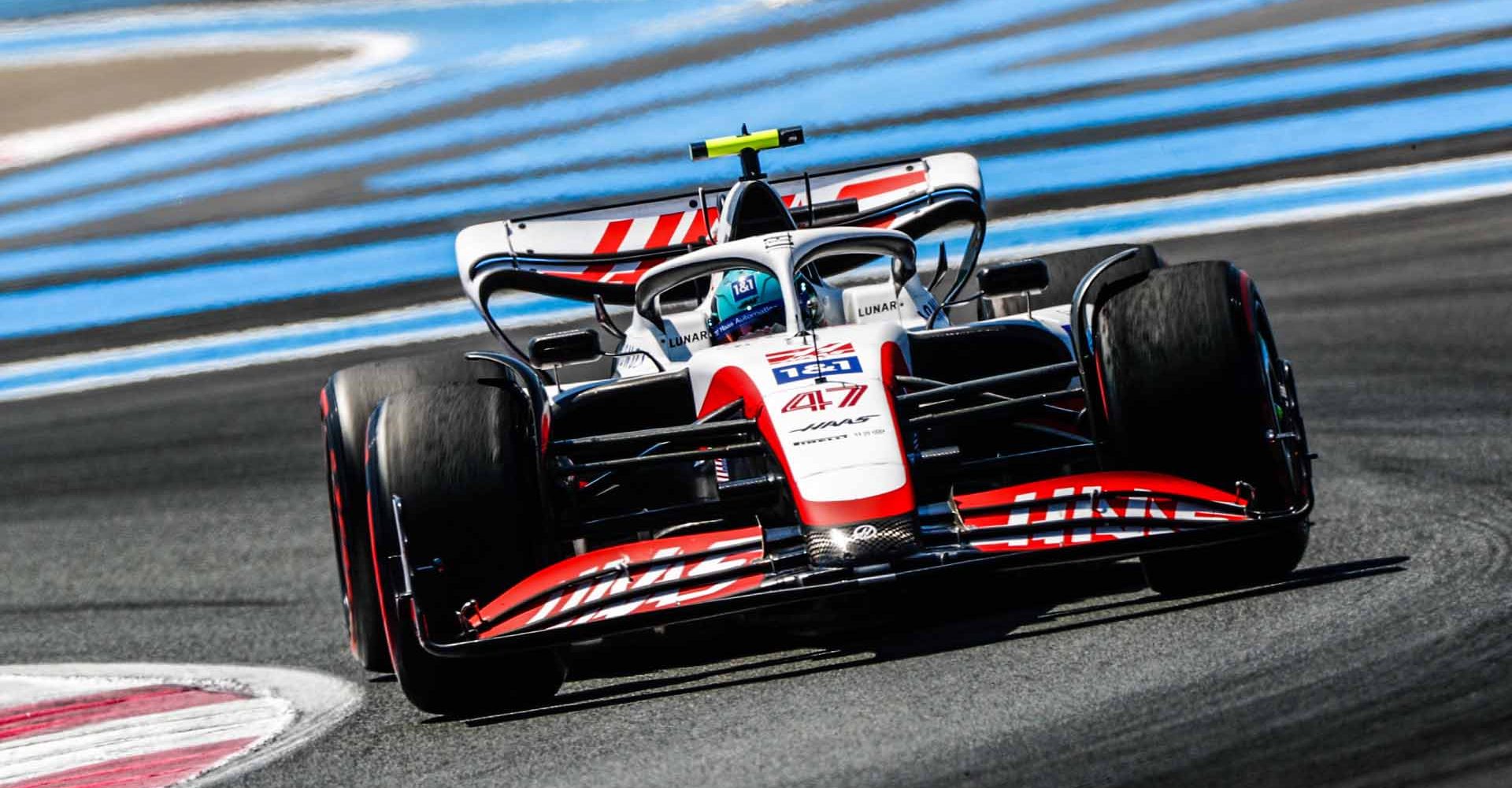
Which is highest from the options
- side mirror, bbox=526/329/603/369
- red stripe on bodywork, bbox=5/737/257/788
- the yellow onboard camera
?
the yellow onboard camera

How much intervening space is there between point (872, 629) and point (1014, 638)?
0.64m

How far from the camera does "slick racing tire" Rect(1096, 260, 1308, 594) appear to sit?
565 cm

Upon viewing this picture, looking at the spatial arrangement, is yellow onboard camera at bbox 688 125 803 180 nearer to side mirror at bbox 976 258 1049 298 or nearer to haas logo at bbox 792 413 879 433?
side mirror at bbox 976 258 1049 298

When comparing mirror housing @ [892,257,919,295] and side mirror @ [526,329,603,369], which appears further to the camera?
mirror housing @ [892,257,919,295]

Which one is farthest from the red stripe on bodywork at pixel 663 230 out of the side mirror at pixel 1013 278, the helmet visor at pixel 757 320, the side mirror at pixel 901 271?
the side mirror at pixel 1013 278

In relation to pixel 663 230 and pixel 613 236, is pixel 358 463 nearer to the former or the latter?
pixel 613 236

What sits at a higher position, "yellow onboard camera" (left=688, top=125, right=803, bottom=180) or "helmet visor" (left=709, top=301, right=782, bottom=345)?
"yellow onboard camera" (left=688, top=125, right=803, bottom=180)

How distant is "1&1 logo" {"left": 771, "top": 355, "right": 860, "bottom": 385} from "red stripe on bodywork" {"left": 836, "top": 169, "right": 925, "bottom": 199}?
2.83m

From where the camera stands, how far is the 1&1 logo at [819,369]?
621cm

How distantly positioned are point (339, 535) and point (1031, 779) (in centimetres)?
363

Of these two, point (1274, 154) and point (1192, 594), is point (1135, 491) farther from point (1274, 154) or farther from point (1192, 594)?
point (1274, 154)

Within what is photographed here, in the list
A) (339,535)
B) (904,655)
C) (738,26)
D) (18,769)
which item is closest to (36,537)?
(339,535)

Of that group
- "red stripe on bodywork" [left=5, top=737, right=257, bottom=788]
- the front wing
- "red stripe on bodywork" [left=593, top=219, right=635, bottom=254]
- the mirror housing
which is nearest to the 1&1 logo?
the front wing

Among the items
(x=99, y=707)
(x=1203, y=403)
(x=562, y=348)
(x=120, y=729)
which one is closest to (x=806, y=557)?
(x=1203, y=403)
